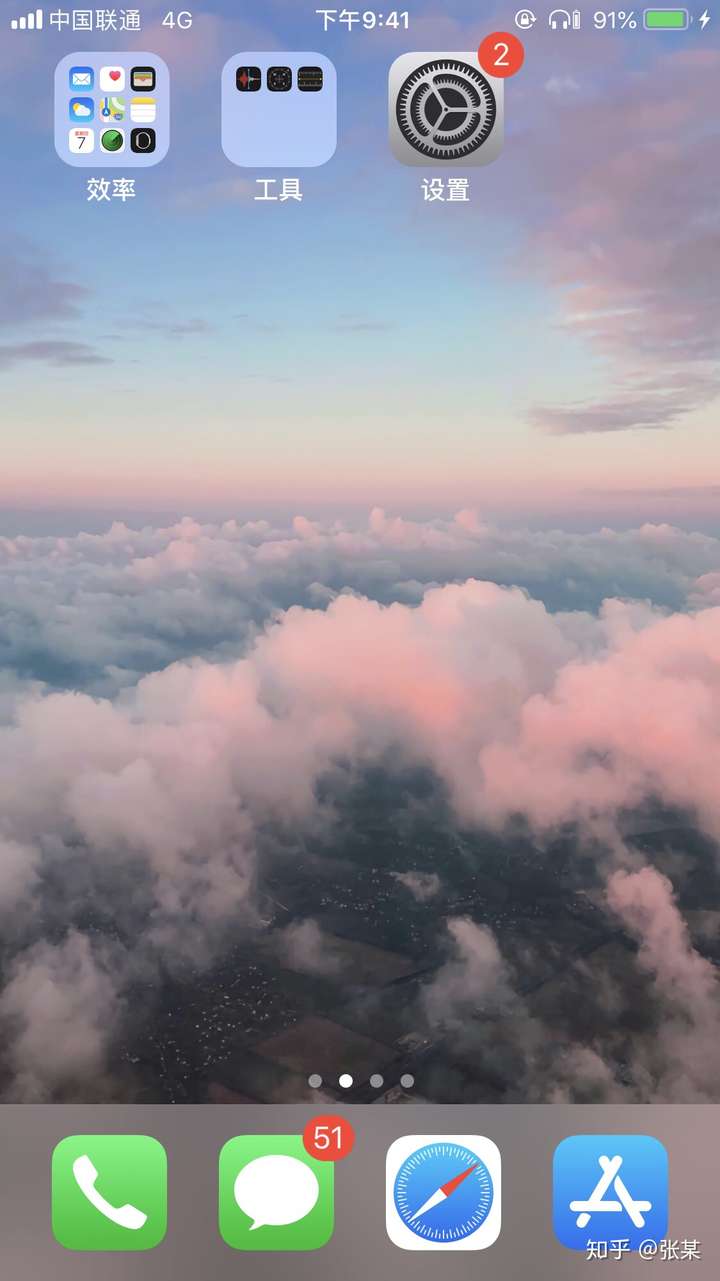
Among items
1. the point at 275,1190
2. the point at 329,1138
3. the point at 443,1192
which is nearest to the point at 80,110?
the point at 329,1138

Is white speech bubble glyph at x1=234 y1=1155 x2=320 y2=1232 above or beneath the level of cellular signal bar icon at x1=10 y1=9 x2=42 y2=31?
beneath

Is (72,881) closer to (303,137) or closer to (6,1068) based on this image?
(6,1068)

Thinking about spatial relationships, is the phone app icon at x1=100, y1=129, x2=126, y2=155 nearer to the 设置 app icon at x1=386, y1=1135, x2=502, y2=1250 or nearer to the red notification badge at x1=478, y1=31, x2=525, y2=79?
the red notification badge at x1=478, y1=31, x2=525, y2=79

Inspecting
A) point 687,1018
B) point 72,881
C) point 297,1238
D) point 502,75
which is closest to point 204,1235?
point 297,1238

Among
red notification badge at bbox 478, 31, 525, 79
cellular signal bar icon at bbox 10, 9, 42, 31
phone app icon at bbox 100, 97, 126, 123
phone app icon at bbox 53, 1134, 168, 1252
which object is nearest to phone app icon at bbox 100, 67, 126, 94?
phone app icon at bbox 100, 97, 126, 123

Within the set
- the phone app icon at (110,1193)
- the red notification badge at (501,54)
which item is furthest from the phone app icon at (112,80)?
the phone app icon at (110,1193)

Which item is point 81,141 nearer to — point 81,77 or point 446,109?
point 81,77

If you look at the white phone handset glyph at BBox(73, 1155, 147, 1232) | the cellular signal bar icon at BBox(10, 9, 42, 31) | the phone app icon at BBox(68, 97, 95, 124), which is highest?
the cellular signal bar icon at BBox(10, 9, 42, 31)
